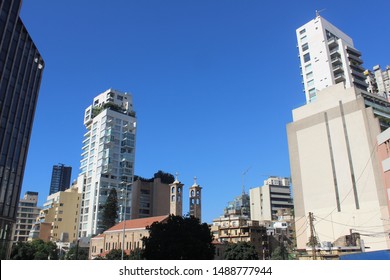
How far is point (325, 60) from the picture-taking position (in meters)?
89.4

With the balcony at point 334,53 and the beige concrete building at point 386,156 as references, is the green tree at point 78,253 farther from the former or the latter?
the balcony at point 334,53

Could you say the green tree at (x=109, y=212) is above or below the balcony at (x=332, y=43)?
below

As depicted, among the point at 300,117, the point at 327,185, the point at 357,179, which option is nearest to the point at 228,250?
the point at 327,185

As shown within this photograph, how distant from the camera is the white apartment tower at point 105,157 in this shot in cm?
10306

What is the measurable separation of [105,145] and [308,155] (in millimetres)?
63173

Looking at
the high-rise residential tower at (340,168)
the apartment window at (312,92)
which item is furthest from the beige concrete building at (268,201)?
the high-rise residential tower at (340,168)

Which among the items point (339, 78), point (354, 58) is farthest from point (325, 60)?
point (354, 58)

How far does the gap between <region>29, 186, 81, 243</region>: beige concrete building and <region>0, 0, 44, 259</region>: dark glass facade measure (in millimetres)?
64881

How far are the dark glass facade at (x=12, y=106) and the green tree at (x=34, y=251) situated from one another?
22645 millimetres

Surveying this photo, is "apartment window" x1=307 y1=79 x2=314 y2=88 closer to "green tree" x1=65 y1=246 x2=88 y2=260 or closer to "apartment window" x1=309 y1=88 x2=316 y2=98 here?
"apartment window" x1=309 y1=88 x2=316 y2=98

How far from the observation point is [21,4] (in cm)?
4416

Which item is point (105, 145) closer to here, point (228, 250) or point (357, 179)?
point (228, 250)

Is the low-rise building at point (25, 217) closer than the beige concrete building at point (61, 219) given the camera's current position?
No

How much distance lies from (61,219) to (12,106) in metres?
73.5
